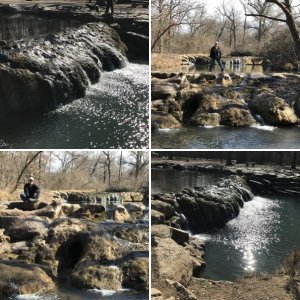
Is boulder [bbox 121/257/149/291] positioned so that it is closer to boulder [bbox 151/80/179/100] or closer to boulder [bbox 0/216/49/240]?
boulder [bbox 0/216/49/240]

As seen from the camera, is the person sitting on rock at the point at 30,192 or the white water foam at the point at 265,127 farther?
the white water foam at the point at 265,127

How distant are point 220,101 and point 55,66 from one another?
179 cm

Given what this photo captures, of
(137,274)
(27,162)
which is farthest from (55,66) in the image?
(137,274)

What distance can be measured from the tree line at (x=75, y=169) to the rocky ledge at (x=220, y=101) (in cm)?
44

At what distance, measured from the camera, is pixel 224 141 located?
408 centimetres

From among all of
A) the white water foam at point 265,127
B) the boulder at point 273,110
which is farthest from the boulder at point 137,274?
the boulder at point 273,110

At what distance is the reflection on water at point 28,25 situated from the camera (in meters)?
4.06

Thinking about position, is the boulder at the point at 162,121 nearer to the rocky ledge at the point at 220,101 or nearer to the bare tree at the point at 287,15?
the rocky ledge at the point at 220,101

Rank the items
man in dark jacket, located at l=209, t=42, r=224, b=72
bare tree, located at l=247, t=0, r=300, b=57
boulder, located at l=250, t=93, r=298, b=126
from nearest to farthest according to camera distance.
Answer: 1. boulder, located at l=250, t=93, r=298, b=126
2. bare tree, located at l=247, t=0, r=300, b=57
3. man in dark jacket, located at l=209, t=42, r=224, b=72

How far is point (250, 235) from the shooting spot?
160 inches

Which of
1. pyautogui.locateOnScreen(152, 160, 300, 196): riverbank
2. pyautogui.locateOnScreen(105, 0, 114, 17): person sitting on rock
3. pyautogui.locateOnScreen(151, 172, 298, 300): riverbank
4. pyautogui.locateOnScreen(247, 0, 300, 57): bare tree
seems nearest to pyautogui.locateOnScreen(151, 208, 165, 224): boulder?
pyautogui.locateOnScreen(151, 172, 298, 300): riverbank

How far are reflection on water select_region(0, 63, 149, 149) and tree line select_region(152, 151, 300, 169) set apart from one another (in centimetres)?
44

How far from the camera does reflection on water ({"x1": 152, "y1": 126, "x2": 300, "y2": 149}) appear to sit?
397 centimetres

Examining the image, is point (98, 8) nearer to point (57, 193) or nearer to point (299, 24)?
point (57, 193)
